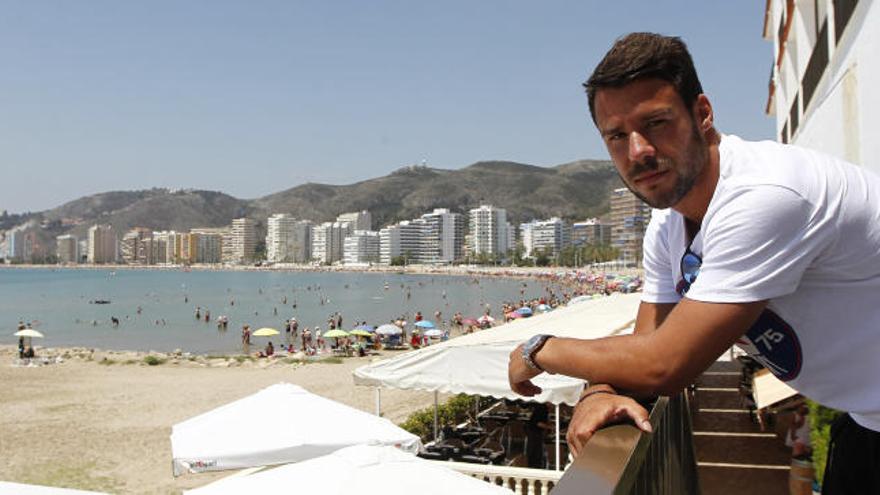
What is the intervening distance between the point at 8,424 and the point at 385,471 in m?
18.4

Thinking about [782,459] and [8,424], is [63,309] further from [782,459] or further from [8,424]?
[782,459]

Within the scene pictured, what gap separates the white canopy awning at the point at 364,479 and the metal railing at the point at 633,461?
2995mm

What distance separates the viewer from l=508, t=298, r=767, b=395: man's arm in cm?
115

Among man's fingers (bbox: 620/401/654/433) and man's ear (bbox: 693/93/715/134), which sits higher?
man's ear (bbox: 693/93/715/134)

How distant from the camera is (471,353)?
7.12 meters

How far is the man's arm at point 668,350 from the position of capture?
1154mm

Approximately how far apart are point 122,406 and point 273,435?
53.3 feet

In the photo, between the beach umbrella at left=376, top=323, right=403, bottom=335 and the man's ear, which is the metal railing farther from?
the beach umbrella at left=376, top=323, right=403, bottom=335

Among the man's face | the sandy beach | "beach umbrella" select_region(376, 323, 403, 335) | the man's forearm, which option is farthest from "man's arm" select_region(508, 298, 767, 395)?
"beach umbrella" select_region(376, 323, 403, 335)

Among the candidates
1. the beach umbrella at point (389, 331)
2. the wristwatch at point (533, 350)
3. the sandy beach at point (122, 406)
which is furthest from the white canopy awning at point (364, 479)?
the beach umbrella at point (389, 331)

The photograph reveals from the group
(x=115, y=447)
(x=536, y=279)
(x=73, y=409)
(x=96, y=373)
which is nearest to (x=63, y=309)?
(x=96, y=373)

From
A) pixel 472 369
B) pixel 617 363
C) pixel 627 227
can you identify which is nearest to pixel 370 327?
pixel 472 369

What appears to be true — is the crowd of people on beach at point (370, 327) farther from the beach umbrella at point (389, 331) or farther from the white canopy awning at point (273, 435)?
the white canopy awning at point (273, 435)

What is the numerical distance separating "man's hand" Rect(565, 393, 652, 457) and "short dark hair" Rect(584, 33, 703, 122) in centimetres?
58
